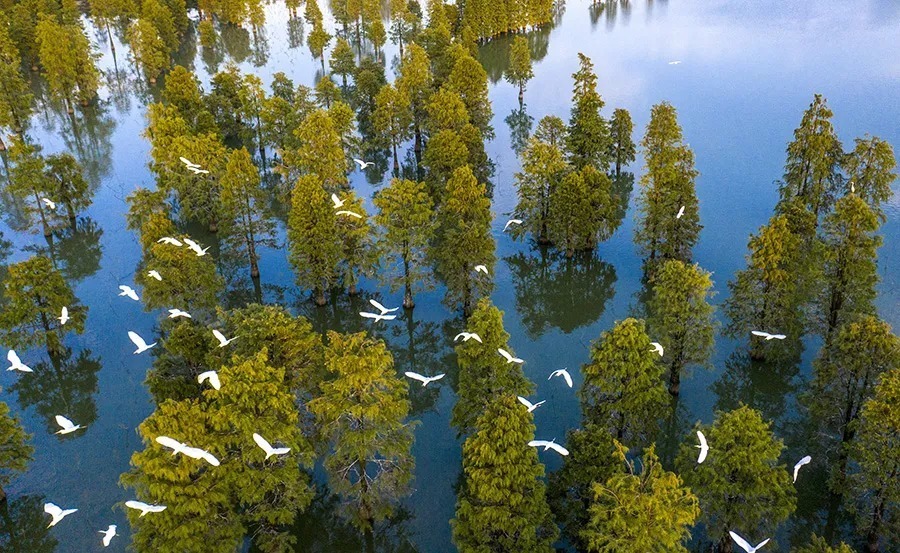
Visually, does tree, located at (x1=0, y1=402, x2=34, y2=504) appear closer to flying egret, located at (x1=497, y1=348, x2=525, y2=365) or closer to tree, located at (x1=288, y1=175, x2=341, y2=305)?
tree, located at (x1=288, y1=175, x2=341, y2=305)

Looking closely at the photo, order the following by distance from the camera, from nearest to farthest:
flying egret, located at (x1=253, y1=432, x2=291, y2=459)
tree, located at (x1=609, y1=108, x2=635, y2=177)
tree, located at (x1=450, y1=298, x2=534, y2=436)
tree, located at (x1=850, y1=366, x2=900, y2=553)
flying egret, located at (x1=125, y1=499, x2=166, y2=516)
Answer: flying egret, located at (x1=125, y1=499, x2=166, y2=516), flying egret, located at (x1=253, y1=432, x2=291, y2=459), tree, located at (x1=850, y1=366, x2=900, y2=553), tree, located at (x1=450, y1=298, x2=534, y2=436), tree, located at (x1=609, y1=108, x2=635, y2=177)

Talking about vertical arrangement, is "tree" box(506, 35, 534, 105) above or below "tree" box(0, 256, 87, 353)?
above

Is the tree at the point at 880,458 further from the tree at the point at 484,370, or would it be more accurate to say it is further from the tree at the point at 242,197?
the tree at the point at 242,197

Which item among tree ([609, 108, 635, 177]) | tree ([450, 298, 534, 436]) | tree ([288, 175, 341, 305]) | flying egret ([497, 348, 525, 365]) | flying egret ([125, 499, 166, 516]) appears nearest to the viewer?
flying egret ([125, 499, 166, 516])

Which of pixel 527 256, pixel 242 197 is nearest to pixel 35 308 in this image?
pixel 242 197

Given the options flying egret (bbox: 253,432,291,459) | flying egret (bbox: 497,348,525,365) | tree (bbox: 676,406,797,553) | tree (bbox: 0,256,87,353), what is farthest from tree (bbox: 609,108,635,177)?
flying egret (bbox: 253,432,291,459)

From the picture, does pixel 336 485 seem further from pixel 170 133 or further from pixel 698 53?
pixel 698 53

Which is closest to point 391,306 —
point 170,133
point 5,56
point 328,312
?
point 328,312
